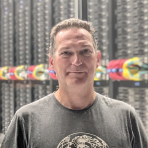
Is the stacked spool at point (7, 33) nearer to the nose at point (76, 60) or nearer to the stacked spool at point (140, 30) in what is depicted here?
the stacked spool at point (140, 30)

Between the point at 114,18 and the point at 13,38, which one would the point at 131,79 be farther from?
the point at 13,38

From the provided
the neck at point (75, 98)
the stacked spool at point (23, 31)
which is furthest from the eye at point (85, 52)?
the stacked spool at point (23, 31)

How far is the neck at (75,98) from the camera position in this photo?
729mm

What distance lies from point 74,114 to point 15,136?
237 millimetres

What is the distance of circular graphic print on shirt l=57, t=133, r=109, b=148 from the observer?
0.68 m

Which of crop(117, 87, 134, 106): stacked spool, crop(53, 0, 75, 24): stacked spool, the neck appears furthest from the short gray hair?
crop(53, 0, 75, 24): stacked spool

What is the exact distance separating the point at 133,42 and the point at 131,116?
0.90m

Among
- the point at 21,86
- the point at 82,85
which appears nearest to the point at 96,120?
the point at 82,85

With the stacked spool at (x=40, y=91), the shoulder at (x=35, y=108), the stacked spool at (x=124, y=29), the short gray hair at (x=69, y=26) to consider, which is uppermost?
the stacked spool at (x=124, y=29)

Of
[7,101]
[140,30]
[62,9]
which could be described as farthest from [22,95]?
[140,30]

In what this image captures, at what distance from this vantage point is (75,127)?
696 millimetres

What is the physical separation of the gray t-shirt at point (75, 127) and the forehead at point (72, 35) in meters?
0.24

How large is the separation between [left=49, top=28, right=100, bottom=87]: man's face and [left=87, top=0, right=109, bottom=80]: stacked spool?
0.96 meters

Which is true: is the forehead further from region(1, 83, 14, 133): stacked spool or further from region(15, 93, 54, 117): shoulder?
region(1, 83, 14, 133): stacked spool
